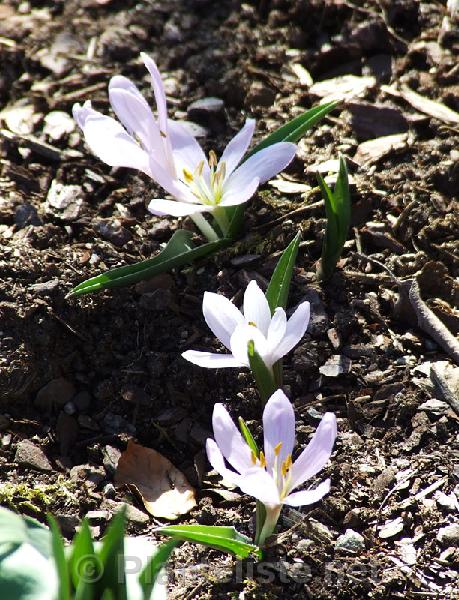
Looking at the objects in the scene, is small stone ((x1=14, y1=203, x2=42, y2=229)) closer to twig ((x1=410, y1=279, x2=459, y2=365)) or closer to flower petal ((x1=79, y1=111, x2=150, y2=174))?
flower petal ((x1=79, y1=111, x2=150, y2=174))

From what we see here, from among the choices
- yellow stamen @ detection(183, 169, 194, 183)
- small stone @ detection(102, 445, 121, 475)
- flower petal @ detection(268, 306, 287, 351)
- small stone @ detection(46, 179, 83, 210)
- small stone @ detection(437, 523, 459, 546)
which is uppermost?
yellow stamen @ detection(183, 169, 194, 183)

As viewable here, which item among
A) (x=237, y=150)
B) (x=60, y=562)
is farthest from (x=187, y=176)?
(x=60, y=562)

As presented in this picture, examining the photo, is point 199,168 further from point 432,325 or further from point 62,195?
point 432,325

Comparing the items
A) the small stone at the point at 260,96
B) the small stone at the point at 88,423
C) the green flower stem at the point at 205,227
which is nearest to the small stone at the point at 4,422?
the small stone at the point at 88,423

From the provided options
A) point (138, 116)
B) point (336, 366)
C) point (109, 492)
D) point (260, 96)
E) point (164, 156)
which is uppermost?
point (138, 116)

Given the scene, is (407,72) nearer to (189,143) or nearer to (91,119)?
(189,143)

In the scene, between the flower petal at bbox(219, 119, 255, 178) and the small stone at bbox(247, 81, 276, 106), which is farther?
the small stone at bbox(247, 81, 276, 106)

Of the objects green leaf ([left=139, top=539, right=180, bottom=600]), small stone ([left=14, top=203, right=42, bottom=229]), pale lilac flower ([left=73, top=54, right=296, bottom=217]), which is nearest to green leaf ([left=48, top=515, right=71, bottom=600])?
green leaf ([left=139, top=539, right=180, bottom=600])
